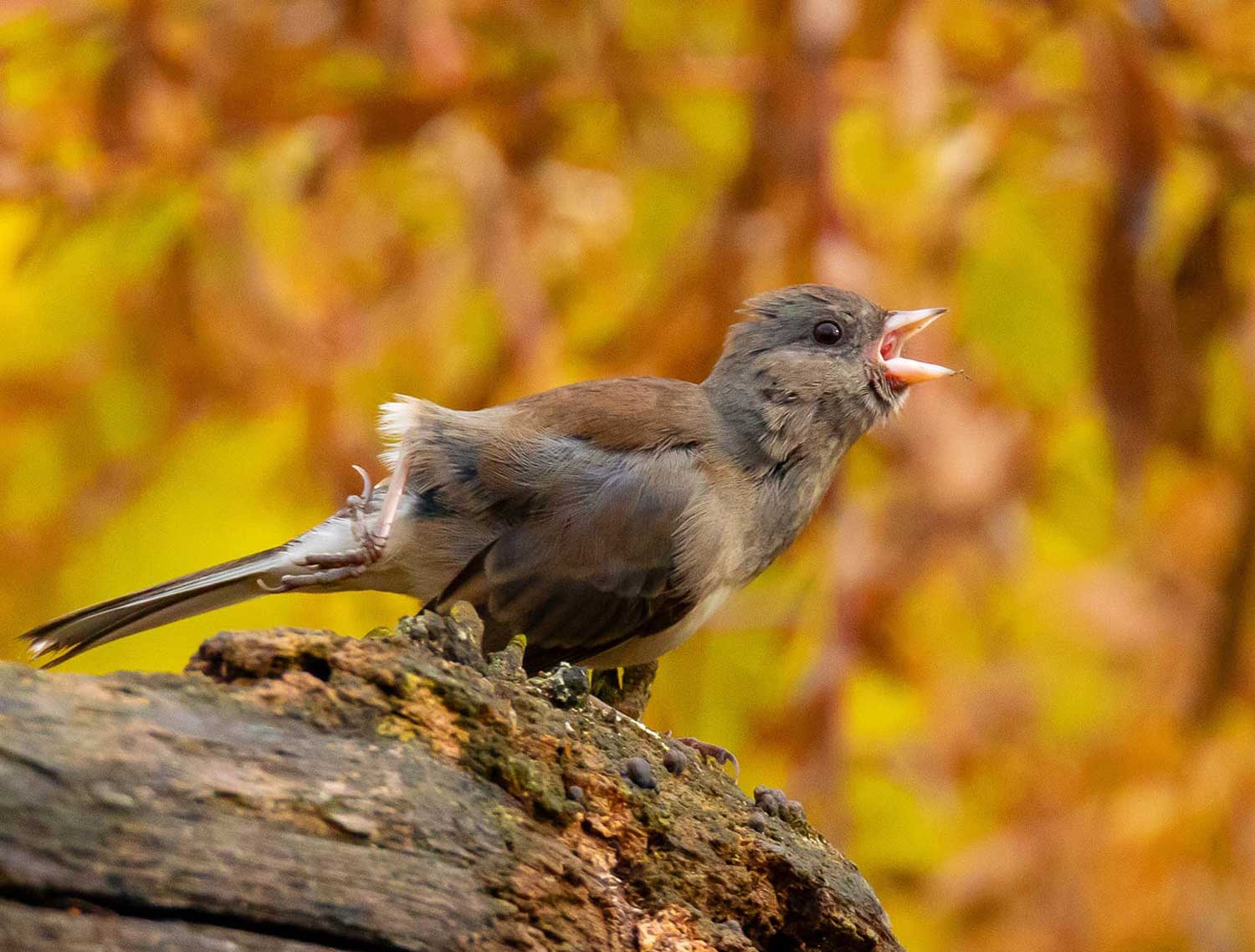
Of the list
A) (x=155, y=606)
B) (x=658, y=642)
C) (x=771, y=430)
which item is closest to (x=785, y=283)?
(x=771, y=430)

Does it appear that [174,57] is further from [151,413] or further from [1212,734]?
[1212,734]

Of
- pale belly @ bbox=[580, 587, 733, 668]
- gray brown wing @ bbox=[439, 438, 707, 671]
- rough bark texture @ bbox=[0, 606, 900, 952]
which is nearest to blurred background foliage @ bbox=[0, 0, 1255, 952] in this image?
pale belly @ bbox=[580, 587, 733, 668]

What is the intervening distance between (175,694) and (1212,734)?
289 cm

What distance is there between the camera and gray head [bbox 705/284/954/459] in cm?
290

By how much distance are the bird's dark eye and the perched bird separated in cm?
30

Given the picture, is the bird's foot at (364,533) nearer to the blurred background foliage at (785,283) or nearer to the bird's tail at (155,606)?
the bird's tail at (155,606)

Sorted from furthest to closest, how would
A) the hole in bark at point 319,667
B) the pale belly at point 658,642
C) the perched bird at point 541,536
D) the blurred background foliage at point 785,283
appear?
the blurred background foliage at point 785,283 < the pale belly at point 658,642 < the perched bird at point 541,536 < the hole in bark at point 319,667

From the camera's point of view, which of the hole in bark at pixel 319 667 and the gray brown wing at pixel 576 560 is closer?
the hole in bark at pixel 319 667

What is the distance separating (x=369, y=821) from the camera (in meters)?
1.48

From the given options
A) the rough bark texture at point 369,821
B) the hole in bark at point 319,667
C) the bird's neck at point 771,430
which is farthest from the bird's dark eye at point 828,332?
the hole in bark at point 319,667

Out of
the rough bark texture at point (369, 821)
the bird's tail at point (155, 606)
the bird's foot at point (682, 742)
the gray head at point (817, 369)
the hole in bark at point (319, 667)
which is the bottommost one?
the rough bark texture at point (369, 821)

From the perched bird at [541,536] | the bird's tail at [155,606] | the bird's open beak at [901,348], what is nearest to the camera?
the bird's tail at [155,606]

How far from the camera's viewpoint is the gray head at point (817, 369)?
290cm

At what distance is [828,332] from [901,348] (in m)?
0.21
